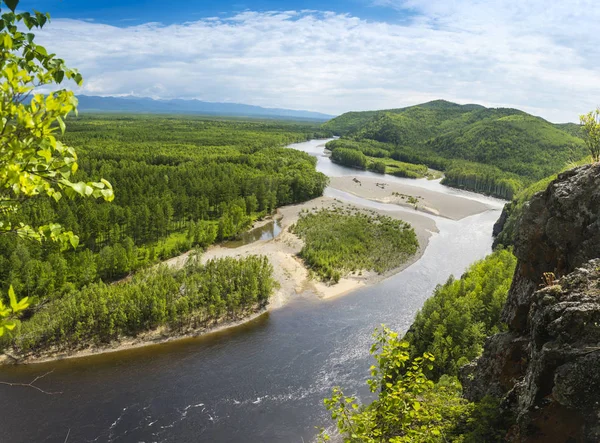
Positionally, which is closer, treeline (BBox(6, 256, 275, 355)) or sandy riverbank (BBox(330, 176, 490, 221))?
treeline (BBox(6, 256, 275, 355))

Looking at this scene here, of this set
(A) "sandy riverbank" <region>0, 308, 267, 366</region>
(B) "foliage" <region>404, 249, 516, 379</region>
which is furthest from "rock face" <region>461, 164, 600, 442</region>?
(A) "sandy riverbank" <region>0, 308, 267, 366</region>

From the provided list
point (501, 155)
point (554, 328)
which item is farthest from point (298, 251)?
point (501, 155)

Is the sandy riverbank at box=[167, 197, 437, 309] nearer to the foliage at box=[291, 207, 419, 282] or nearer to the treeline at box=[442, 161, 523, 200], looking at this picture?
the foliage at box=[291, 207, 419, 282]

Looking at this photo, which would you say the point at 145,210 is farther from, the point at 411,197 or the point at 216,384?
the point at 411,197

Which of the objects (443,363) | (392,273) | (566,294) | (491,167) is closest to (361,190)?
(392,273)

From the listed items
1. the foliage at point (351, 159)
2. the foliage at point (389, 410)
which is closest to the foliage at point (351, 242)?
the foliage at point (389, 410)

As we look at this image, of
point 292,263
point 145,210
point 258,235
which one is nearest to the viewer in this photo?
point 292,263

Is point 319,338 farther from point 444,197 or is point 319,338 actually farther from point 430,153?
Result: point 430,153

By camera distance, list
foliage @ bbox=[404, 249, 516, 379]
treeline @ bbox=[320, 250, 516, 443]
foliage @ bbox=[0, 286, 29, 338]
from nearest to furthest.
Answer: foliage @ bbox=[0, 286, 29, 338] < treeline @ bbox=[320, 250, 516, 443] < foliage @ bbox=[404, 249, 516, 379]
